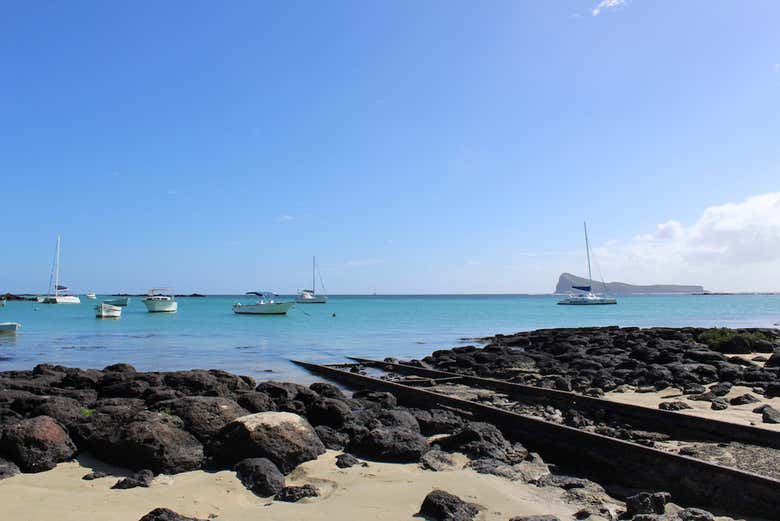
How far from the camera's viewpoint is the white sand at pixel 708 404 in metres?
8.91

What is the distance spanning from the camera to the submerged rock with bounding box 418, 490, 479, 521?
199 inches

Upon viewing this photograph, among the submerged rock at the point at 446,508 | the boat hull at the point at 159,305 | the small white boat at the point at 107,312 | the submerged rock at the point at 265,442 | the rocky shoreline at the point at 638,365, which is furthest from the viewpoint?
the boat hull at the point at 159,305

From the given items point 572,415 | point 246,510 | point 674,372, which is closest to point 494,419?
point 572,415

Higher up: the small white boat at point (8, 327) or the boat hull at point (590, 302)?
the boat hull at point (590, 302)

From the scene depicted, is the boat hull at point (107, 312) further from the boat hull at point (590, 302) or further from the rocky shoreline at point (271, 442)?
the boat hull at point (590, 302)

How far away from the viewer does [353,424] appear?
8188mm

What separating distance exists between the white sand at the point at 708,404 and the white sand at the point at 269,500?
430 centimetres

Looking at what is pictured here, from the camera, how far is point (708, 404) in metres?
10.5

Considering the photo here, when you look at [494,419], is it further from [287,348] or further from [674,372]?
[287,348]

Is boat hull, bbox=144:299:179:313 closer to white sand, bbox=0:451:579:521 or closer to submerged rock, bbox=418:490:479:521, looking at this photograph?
white sand, bbox=0:451:579:521

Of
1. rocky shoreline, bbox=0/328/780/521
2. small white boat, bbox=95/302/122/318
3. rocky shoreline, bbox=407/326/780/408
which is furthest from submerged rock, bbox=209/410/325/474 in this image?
small white boat, bbox=95/302/122/318

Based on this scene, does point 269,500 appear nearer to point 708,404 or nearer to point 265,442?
point 265,442

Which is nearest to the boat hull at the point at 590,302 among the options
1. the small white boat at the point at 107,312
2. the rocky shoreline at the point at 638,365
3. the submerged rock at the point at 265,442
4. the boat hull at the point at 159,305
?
the boat hull at the point at 159,305

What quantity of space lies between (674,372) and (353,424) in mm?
9311
